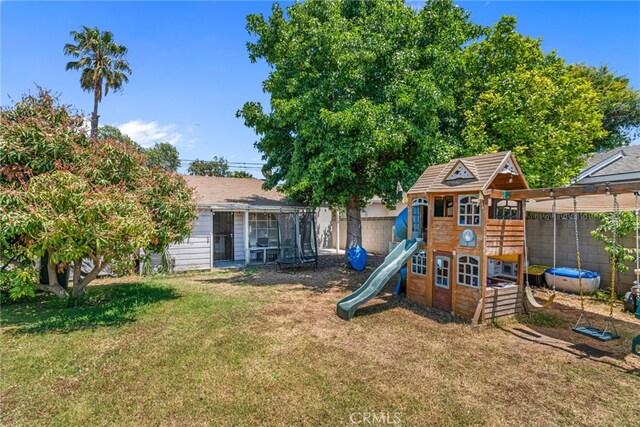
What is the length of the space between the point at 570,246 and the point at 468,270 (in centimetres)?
497

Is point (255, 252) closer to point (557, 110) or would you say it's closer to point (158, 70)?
point (158, 70)

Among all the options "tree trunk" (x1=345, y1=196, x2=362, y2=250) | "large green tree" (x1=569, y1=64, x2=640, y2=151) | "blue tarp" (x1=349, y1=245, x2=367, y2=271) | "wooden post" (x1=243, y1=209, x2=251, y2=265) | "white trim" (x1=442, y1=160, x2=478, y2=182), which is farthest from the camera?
"large green tree" (x1=569, y1=64, x2=640, y2=151)

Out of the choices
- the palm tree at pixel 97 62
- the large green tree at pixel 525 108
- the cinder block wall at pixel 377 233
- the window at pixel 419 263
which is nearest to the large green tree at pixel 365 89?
the large green tree at pixel 525 108

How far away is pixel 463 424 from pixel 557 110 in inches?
379

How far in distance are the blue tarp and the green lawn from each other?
459cm

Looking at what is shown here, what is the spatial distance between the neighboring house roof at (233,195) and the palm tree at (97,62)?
8191mm

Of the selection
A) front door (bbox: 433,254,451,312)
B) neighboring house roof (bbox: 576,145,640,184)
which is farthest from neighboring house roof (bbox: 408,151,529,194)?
neighboring house roof (bbox: 576,145,640,184)

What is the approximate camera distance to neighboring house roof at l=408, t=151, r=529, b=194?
5863 millimetres

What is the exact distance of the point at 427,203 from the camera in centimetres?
727

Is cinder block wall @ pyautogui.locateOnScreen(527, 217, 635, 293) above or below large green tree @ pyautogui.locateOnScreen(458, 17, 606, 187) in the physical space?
below

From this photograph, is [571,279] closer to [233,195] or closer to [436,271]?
[436,271]

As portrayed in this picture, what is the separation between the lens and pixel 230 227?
48.0 feet

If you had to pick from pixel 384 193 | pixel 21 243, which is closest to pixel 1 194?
pixel 21 243

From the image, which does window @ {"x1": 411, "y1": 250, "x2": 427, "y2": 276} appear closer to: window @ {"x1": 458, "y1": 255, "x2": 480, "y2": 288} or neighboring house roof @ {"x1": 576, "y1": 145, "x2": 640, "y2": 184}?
window @ {"x1": 458, "y1": 255, "x2": 480, "y2": 288}
